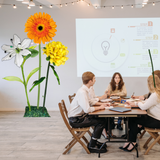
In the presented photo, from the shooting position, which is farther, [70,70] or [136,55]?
[70,70]

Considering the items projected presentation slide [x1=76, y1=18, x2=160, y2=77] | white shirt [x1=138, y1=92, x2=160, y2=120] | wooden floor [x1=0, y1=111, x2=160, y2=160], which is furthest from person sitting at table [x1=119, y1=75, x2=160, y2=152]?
projected presentation slide [x1=76, y1=18, x2=160, y2=77]

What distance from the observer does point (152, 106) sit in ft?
8.75

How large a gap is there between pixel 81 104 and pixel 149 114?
0.97 m

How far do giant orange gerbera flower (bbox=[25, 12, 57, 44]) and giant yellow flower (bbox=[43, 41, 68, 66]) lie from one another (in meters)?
0.03

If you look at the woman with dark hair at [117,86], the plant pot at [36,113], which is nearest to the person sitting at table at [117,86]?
the woman with dark hair at [117,86]

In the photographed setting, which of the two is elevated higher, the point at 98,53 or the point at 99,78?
the point at 98,53

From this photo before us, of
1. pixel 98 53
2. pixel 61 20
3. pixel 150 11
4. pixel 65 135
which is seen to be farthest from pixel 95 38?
pixel 65 135

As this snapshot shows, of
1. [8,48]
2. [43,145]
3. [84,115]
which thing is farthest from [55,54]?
[43,145]

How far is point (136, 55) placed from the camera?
4.99m

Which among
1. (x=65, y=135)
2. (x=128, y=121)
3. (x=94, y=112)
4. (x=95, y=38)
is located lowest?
(x=65, y=135)

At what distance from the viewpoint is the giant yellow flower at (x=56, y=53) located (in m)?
0.53

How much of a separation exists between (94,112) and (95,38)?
2.90 m

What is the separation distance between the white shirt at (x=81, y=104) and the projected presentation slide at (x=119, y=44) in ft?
7.98

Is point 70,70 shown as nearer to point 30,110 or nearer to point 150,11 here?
point 150,11
